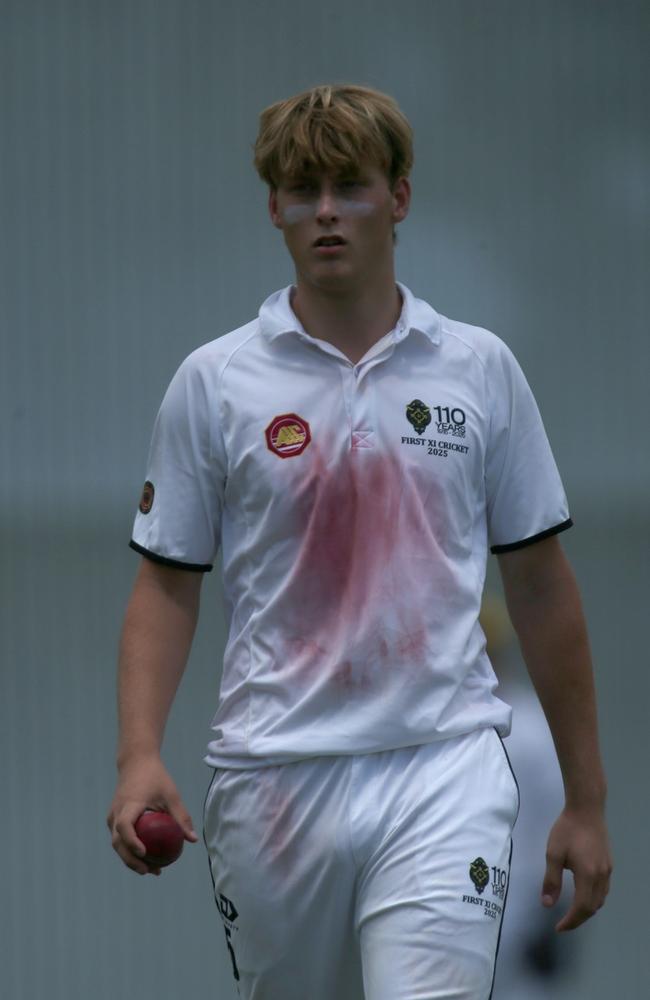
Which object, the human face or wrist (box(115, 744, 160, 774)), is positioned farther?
the human face

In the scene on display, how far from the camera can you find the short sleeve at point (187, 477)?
3883 mm

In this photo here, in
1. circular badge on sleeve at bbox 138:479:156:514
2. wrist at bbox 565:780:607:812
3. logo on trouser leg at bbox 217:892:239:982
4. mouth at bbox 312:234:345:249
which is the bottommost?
logo on trouser leg at bbox 217:892:239:982

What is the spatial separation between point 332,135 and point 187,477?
67cm

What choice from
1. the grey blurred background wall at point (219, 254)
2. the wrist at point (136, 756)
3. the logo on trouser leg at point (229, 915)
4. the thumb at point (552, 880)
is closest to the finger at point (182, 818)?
the wrist at point (136, 756)

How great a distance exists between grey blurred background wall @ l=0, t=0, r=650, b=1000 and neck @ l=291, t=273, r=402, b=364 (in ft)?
13.4

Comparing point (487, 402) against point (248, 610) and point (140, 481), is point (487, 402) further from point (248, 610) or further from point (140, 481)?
point (140, 481)

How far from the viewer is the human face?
152 inches

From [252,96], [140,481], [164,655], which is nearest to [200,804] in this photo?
[140,481]

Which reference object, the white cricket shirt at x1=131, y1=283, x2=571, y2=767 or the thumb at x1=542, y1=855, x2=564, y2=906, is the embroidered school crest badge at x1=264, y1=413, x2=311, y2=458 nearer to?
the white cricket shirt at x1=131, y1=283, x2=571, y2=767

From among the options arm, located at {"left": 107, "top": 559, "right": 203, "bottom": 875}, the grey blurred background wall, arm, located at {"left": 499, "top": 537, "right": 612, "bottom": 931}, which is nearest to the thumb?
arm, located at {"left": 499, "top": 537, "right": 612, "bottom": 931}

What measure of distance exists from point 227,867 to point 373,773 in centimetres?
35

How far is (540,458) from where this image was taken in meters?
3.97

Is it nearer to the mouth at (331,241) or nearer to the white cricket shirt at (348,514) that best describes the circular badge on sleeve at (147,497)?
the white cricket shirt at (348,514)

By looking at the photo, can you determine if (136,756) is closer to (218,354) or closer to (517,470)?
(218,354)
